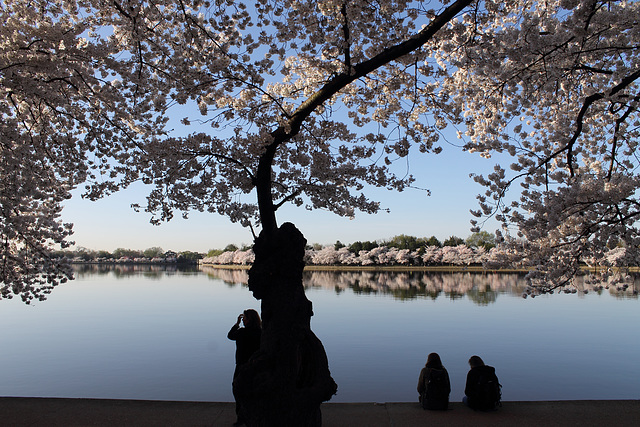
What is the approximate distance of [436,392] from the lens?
5414mm

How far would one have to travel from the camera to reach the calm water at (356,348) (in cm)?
987

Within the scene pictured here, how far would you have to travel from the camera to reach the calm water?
9867 mm

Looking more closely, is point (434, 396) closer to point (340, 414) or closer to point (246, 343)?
point (340, 414)

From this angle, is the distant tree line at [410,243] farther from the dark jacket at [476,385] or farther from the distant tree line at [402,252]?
the dark jacket at [476,385]

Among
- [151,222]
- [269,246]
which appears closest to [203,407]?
[269,246]

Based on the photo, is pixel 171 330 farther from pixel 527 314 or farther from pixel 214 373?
pixel 527 314

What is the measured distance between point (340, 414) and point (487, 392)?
182 cm

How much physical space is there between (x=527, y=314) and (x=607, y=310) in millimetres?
4698

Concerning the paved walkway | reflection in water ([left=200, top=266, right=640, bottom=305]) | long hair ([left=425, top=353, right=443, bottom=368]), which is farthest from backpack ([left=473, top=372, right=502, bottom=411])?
reflection in water ([left=200, top=266, right=640, bottom=305])

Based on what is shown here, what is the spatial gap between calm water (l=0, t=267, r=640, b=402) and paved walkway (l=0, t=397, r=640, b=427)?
3.70 meters

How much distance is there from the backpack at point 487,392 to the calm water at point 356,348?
3767 millimetres

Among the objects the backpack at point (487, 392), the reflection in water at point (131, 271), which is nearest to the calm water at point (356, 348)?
the backpack at point (487, 392)

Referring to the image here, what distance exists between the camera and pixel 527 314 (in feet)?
67.4

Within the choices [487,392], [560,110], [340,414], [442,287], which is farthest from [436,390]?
[442,287]
